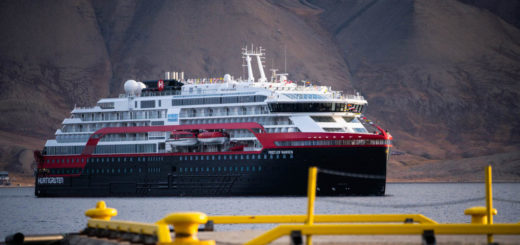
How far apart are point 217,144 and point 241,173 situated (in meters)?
3.93

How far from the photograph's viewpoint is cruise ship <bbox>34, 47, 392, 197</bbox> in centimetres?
7119

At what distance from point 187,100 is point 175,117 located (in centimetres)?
186

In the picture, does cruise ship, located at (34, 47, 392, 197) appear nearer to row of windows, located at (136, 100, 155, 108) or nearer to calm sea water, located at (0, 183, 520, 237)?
row of windows, located at (136, 100, 155, 108)

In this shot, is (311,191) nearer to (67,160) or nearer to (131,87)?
(131,87)

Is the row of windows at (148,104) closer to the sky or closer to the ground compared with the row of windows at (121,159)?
closer to the sky

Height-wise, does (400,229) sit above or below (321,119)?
below

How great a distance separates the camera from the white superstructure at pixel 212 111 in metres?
72.4

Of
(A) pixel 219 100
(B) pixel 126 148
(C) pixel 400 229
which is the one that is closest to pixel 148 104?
(B) pixel 126 148

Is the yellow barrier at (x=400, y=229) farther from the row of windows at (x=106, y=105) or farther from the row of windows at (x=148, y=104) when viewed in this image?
the row of windows at (x=106, y=105)

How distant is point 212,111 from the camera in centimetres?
7738

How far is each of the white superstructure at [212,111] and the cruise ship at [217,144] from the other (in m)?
0.09

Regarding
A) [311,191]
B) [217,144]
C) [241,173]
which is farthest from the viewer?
[217,144]

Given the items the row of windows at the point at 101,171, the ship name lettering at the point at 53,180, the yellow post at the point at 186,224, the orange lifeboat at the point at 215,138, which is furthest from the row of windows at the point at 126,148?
the yellow post at the point at 186,224

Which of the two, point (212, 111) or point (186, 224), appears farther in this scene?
point (212, 111)
